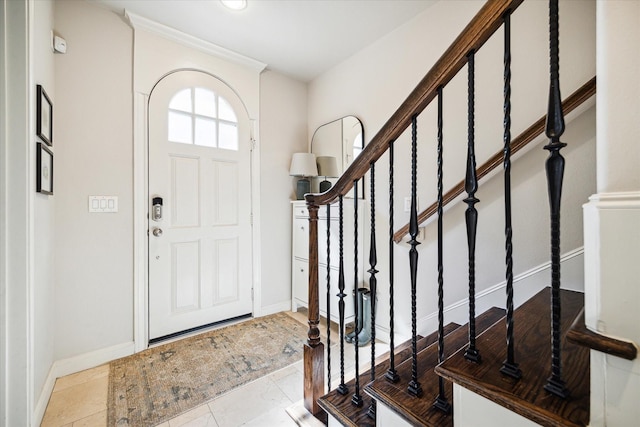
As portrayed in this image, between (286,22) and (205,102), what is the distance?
0.99 metres

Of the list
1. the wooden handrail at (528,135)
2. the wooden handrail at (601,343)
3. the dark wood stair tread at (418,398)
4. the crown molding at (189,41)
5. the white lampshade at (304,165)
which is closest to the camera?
the wooden handrail at (601,343)

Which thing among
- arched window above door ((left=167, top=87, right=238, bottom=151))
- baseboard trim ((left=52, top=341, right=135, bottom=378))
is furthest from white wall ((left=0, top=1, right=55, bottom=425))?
arched window above door ((left=167, top=87, right=238, bottom=151))

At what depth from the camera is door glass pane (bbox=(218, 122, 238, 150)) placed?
2605mm

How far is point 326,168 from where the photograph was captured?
2.94m

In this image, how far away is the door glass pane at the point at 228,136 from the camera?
8.55 ft

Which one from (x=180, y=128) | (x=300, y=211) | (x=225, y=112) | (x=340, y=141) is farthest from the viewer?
(x=300, y=211)

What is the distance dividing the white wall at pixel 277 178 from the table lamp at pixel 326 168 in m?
0.35

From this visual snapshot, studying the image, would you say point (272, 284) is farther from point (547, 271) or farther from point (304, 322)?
point (547, 271)

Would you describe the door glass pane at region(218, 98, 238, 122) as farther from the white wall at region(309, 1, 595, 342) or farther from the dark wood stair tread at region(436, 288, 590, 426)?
the dark wood stair tread at region(436, 288, 590, 426)

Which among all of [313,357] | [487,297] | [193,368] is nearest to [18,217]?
[193,368]

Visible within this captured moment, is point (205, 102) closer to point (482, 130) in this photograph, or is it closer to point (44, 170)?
point (44, 170)

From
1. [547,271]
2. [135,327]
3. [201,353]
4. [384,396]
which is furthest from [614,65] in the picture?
[135,327]

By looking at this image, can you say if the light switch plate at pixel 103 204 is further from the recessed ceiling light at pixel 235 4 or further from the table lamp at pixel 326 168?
the table lamp at pixel 326 168

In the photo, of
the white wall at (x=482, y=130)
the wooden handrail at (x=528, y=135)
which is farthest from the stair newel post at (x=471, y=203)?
the white wall at (x=482, y=130)
